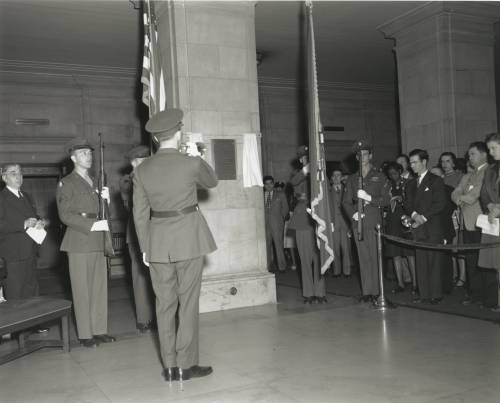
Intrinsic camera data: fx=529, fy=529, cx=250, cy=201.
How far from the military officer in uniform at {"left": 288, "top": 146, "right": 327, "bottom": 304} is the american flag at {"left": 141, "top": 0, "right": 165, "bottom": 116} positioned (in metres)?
1.85

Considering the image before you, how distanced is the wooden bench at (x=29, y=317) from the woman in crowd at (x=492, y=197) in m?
4.02

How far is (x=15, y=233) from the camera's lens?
5.39m

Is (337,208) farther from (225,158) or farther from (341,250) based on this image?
(225,158)

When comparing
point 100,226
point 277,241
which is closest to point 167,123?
point 100,226

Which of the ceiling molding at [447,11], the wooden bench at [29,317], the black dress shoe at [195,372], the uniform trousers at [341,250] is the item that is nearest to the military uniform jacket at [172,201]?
the black dress shoe at [195,372]

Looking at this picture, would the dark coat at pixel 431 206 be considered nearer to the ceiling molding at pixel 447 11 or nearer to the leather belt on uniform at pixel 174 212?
the leather belt on uniform at pixel 174 212

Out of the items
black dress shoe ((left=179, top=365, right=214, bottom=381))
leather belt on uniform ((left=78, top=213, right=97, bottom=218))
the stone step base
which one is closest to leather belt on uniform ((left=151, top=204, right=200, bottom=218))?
black dress shoe ((left=179, top=365, right=214, bottom=381))

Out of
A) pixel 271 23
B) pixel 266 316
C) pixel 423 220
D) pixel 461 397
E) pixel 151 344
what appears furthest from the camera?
pixel 271 23

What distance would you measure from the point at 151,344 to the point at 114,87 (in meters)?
8.80

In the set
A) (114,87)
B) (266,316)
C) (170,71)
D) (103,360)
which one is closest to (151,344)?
(103,360)

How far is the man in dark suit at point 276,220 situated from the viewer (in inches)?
407

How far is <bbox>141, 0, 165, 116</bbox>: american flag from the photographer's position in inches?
216

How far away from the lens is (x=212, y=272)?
6.18 m

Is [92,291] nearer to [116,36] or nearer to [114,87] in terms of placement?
[116,36]
